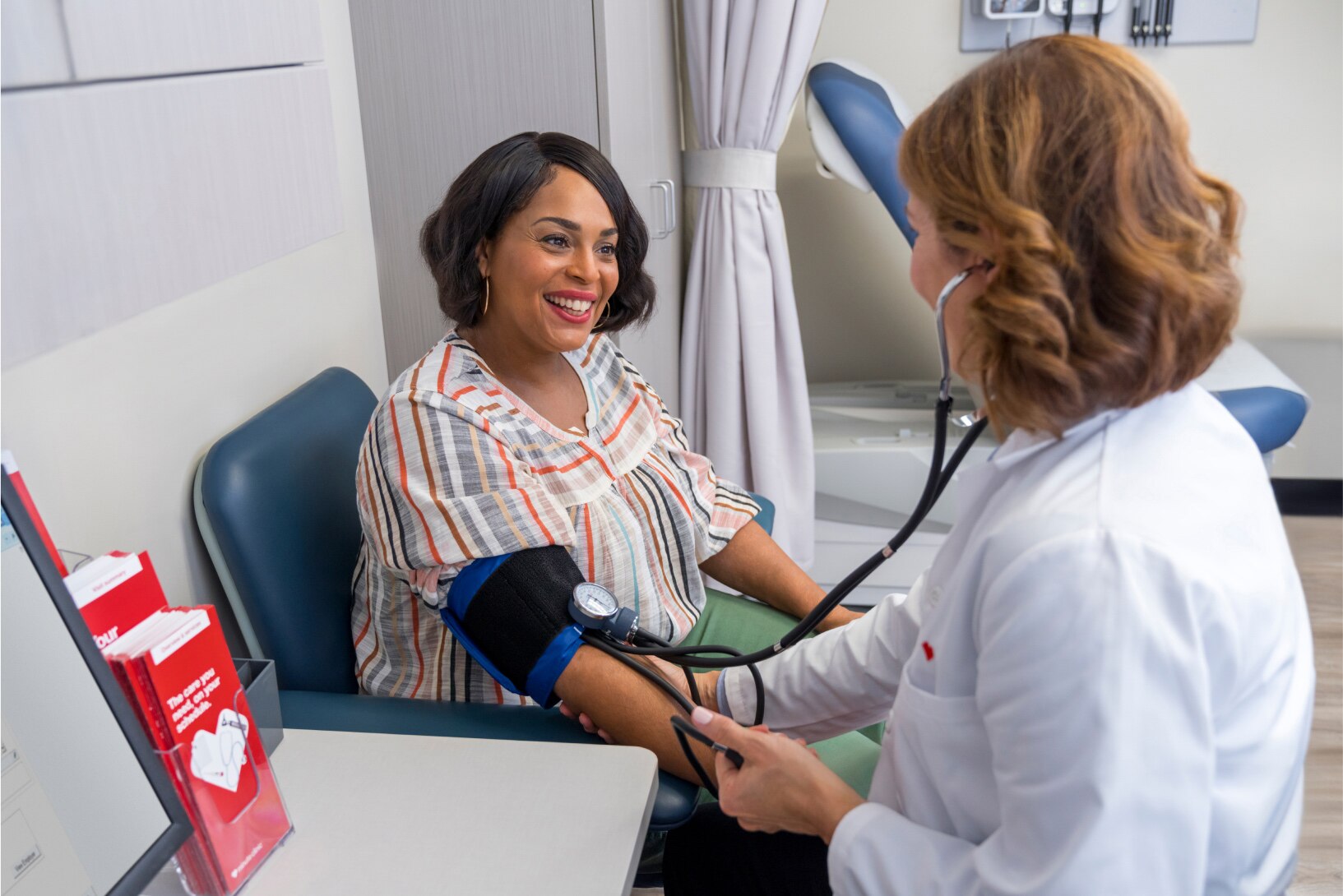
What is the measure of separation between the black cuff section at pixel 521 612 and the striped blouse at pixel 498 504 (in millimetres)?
29

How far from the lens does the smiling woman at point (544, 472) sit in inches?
47.6

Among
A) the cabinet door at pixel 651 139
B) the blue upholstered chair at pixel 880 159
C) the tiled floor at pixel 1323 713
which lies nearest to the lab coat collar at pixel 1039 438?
the cabinet door at pixel 651 139

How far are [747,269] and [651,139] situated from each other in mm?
389

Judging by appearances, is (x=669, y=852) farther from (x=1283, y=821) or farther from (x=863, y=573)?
(x=1283, y=821)

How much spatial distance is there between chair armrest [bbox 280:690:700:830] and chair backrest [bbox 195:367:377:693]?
9cm

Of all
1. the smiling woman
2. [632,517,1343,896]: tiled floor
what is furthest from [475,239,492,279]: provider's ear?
[632,517,1343,896]: tiled floor

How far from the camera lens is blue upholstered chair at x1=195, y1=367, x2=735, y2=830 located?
47.4 inches

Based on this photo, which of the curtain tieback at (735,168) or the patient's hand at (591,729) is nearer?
the patient's hand at (591,729)

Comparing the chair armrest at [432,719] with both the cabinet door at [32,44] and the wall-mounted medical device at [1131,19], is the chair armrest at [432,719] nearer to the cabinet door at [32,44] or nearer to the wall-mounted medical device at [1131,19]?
the cabinet door at [32,44]

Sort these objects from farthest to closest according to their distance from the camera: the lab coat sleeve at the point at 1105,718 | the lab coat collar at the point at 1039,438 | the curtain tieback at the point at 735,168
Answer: the curtain tieback at the point at 735,168 < the lab coat collar at the point at 1039,438 < the lab coat sleeve at the point at 1105,718

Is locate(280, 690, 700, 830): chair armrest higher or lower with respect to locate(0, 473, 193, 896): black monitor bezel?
lower

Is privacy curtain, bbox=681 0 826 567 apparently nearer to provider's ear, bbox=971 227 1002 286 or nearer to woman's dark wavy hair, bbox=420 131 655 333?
woman's dark wavy hair, bbox=420 131 655 333

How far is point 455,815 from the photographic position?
0.94 metres

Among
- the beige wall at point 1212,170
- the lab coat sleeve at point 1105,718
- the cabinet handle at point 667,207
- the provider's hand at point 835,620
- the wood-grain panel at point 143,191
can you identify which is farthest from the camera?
the beige wall at point 1212,170
